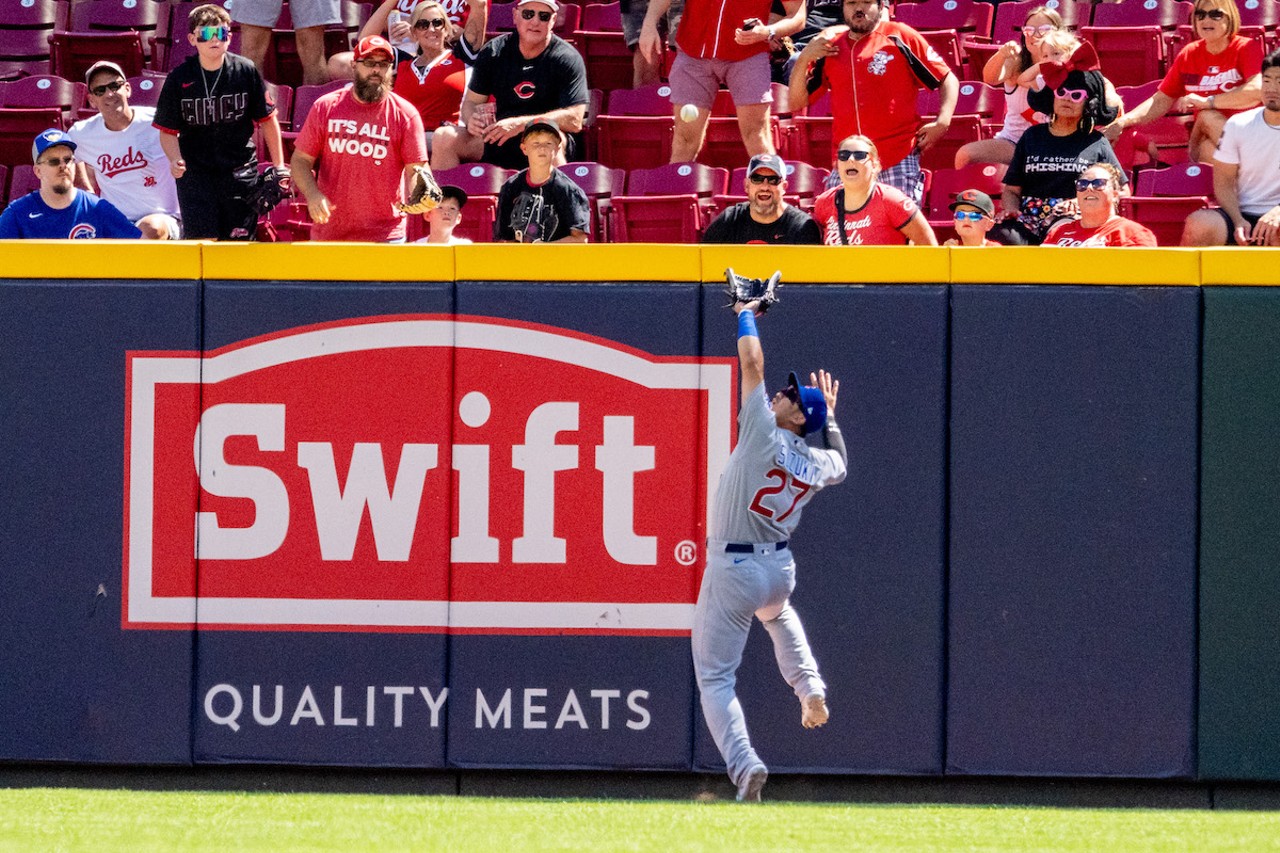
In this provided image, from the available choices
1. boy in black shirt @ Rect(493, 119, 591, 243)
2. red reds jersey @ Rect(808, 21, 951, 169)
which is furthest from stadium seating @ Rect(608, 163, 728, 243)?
boy in black shirt @ Rect(493, 119, 591, 243)

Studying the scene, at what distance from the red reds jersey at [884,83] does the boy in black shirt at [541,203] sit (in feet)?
6.10

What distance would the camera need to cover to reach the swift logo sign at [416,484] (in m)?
7.23

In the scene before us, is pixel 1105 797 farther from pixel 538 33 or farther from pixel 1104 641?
pixel 538 33

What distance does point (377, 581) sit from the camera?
23.8ft

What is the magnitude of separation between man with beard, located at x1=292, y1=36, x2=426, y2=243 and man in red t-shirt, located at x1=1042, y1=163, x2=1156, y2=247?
3110 millimetres

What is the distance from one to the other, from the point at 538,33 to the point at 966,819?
17.5 ft

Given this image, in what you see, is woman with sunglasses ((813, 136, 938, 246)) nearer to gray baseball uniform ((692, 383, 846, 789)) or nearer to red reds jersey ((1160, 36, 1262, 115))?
gray baseball uniform ((692, 383, 846, 789))

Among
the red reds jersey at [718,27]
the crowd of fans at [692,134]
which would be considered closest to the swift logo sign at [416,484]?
the crowd of fans at [692,134]

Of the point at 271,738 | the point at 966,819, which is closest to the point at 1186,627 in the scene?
the point at 966,819

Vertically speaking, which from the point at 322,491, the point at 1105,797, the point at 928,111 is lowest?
the point at 1105,797

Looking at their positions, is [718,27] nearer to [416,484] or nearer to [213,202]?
[213,202]

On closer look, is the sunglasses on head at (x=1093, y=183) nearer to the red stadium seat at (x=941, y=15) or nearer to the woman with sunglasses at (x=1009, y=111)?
the woman with sunglasses at (x=1009, y=111)

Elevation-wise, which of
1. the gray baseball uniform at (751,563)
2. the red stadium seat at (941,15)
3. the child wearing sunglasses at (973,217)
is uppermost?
the red stadium seat at (941,15)

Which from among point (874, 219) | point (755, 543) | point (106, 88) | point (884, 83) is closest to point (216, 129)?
point (106, 88)
